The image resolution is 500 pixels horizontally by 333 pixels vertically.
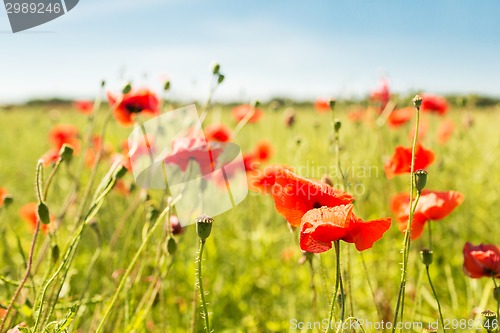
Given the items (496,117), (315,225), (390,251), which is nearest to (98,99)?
(315,225)

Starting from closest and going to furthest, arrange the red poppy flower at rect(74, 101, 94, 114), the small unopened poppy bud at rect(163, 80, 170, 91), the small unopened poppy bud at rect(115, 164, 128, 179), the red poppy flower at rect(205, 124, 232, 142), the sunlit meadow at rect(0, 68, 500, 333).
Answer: the sunlit meadow at rect(0, 68, 500, 333) < the small unopened poppy bud at rect(115, 164, 128, 179) < the small unopened poppy bud at rect(163, 80, 170, 91) < the red poppy flower at rect(205, 124, 232, 142) < the red poppy flower at rect(74, 101, 94, 114)

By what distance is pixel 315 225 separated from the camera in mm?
792

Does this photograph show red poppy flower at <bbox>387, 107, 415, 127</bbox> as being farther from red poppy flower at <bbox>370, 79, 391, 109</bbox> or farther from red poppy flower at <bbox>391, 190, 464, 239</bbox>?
red poppy flower at <bbox>391, 190, 464, 239</bbox>

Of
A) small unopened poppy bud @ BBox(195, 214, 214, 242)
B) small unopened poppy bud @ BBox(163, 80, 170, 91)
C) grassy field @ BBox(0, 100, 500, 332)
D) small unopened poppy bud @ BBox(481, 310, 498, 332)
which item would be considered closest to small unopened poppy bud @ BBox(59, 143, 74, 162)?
grassy field @ BBox(0, 100, 500, 332)

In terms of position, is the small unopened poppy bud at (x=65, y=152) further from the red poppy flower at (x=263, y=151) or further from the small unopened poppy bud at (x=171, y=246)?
the red poppy flower at (x=263, y=151)

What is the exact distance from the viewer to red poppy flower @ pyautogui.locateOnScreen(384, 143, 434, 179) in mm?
1173

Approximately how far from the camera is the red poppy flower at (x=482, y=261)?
3.48 feet

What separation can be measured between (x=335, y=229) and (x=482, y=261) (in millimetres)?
443

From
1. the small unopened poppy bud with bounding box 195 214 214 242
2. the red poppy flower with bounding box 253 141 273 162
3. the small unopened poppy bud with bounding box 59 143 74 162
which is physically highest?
the small unopened poppy bud with bounding box 59 143 74 162

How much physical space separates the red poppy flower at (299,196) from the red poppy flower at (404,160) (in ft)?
1.10

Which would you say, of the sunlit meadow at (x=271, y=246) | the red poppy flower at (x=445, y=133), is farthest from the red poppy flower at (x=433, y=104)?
the red poppy flower at (x=445, y=133)

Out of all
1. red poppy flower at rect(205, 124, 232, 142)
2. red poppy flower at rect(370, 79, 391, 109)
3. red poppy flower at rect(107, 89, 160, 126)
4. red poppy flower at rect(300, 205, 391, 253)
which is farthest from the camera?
red poppy flower at rect(370, 79, 391, 109)

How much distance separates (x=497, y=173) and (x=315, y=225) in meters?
2.84

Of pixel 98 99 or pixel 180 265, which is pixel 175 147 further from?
pixel 180 265
